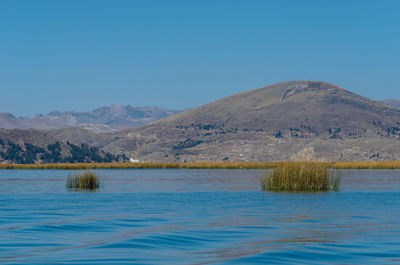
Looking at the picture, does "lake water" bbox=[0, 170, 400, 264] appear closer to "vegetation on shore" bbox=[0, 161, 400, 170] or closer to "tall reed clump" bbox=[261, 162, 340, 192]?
"tall reed clump" bbox=[261, 162, 340, 192]

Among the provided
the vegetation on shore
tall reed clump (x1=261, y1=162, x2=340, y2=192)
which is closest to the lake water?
tall reed clump (x1=261, y1=162, x2=340, y2=192)

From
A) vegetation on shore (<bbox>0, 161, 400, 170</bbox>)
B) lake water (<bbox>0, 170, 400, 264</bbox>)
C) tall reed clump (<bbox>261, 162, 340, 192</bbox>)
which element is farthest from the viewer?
vegetation on shore (<bbox>0, 161, 400, 170</bbox>)

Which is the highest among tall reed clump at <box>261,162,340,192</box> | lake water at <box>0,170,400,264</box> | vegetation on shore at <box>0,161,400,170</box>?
vegetation on shore at <box>0,161,400,170</box>

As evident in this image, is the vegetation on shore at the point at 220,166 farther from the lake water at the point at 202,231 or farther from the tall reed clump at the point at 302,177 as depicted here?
the lake water at the point at 202,231

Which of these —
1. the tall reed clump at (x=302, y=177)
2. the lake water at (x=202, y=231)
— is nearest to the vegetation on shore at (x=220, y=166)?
the tall reed clump at (x=302, y=177)

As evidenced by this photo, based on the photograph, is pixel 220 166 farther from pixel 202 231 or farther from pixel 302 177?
pixel 202 231

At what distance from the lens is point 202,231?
72.0 ft

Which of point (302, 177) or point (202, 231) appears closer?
point (202, 231)

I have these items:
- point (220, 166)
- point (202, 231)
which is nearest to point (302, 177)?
point (202, 231)

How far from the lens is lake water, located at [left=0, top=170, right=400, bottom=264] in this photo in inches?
653

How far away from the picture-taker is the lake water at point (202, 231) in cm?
1658

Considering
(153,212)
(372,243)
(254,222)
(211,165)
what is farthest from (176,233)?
(211,165)

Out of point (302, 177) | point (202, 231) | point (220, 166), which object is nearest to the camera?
point (202, 231)

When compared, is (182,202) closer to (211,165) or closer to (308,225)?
(308,225)
